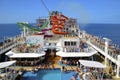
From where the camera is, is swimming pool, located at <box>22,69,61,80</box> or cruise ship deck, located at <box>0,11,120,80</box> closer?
swimming pool, located at <box>22,69,61,80</box>

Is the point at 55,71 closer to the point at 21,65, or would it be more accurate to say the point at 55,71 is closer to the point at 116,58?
the point at 21,65

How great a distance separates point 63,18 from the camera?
3111cm

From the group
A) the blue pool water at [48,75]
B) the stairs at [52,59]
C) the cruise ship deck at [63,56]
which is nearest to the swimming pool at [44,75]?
the blue pool water at [48,75]

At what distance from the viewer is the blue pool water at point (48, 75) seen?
16.2 m

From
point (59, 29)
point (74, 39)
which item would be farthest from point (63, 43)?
point (59, 29)

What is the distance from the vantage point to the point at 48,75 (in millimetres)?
16938

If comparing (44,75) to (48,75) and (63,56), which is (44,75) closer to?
(48,75)

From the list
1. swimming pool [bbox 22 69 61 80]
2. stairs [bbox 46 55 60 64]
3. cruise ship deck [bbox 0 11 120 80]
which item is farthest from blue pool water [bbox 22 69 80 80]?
stairs [bbox 46 55 60 64]

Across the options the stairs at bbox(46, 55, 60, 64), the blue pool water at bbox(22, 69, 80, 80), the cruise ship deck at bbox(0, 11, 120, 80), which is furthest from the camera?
the stairs at bbox(46, 55, 60, 64)

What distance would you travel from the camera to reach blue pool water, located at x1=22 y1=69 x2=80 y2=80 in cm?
1619

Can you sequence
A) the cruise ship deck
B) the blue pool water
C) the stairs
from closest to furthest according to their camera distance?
the blue pool water
the cruise ship deck
the stairs

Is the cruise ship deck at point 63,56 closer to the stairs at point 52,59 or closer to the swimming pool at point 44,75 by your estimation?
the stairs at point 52,59

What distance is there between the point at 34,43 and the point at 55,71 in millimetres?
5902

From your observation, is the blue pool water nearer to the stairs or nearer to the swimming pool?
the swimming pool
